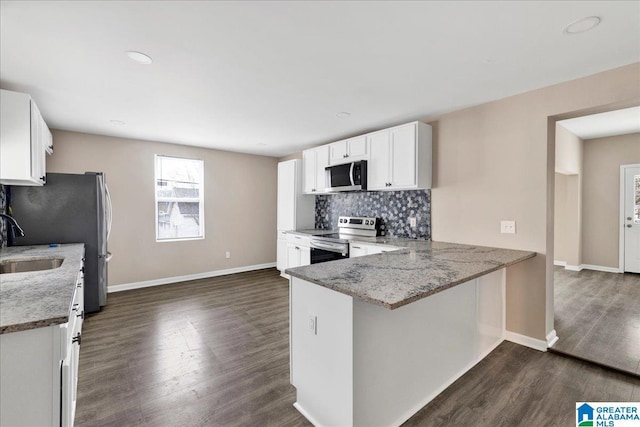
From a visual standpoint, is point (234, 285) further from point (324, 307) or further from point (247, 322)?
point (324, 307)

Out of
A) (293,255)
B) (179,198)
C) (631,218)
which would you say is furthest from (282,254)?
(631,218)

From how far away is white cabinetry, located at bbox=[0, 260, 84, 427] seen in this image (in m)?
1.07

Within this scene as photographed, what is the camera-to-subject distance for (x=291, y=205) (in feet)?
17.3

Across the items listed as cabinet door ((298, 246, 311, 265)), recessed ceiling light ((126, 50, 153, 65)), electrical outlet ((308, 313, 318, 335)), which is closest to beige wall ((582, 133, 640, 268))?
cabinet door ((298, 246, 311, 265))

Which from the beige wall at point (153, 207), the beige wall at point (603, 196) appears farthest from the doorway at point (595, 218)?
the beige wall at point (153, 207)

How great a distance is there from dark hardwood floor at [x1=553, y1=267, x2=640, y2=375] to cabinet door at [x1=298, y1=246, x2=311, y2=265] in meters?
3.05

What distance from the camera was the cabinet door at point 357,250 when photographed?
3561mm

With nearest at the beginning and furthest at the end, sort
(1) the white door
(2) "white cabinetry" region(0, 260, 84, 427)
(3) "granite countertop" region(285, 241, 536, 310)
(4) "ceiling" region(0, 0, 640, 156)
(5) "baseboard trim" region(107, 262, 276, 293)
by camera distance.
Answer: (2) "white cabinetry" region(0, 260, 84, 427) → (3) "granite countertop" region(285, 241, 536, 310) → (4) "ceiling" region(0, 0, 640, 156) → (5) "baseboard trim" region(107, 262, 276, 293) → (1) the white door

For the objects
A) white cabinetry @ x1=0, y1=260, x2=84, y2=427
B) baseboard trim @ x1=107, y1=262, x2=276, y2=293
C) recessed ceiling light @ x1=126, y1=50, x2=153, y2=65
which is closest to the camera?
white cabinetry @ x1=0, y1=260, x2=84, y2=427

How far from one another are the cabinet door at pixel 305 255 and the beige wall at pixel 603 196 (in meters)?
5.40

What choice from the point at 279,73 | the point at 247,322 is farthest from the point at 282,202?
the point at 279,73

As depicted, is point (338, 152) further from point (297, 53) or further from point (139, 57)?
point (139, 57)

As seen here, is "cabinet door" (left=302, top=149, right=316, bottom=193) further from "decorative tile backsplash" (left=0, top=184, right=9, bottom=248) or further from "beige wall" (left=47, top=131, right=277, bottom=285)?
"decorative tile backsplash" (left=0, top=184, right=9, bottom=248)

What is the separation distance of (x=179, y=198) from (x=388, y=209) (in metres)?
3.62
